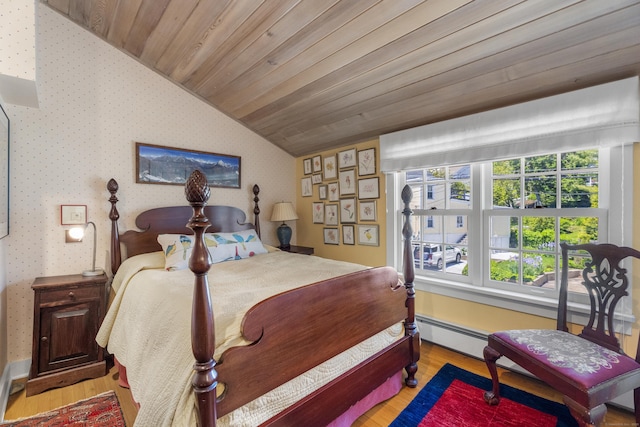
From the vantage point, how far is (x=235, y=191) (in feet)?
11.3

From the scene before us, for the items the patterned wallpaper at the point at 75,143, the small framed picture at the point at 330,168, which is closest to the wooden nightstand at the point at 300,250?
the small framed picture at the point at 330,168

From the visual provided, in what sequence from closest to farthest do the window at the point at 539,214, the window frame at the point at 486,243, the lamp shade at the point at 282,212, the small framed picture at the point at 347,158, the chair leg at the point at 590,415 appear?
the chair leg at the point at 590,415 < the window frame at the point at 486,243 < the window at the point at 539,214 < the small framed picture at the point at 347,158 < the lamp shade at the point at 282,212

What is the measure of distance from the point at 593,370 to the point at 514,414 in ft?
1.97

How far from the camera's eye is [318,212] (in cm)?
372

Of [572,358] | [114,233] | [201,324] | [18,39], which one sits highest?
[18,39]

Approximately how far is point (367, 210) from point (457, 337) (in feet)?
4.82

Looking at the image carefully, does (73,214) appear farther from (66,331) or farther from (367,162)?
(367,162)

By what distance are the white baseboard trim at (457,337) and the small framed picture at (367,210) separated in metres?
1.10

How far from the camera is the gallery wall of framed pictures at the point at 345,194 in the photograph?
3106 mm

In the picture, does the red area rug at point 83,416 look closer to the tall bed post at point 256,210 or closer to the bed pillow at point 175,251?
the bed pillow at point 175,251

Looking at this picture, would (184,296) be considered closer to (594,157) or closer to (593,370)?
(593,370)

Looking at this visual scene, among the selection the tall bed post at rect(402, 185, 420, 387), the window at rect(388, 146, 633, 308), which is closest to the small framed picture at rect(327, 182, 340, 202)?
the window at rect(388, 146, 633, 308)

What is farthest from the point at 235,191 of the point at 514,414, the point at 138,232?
the point at 514,414

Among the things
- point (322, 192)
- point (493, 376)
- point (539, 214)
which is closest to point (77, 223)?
point (322, 192)
